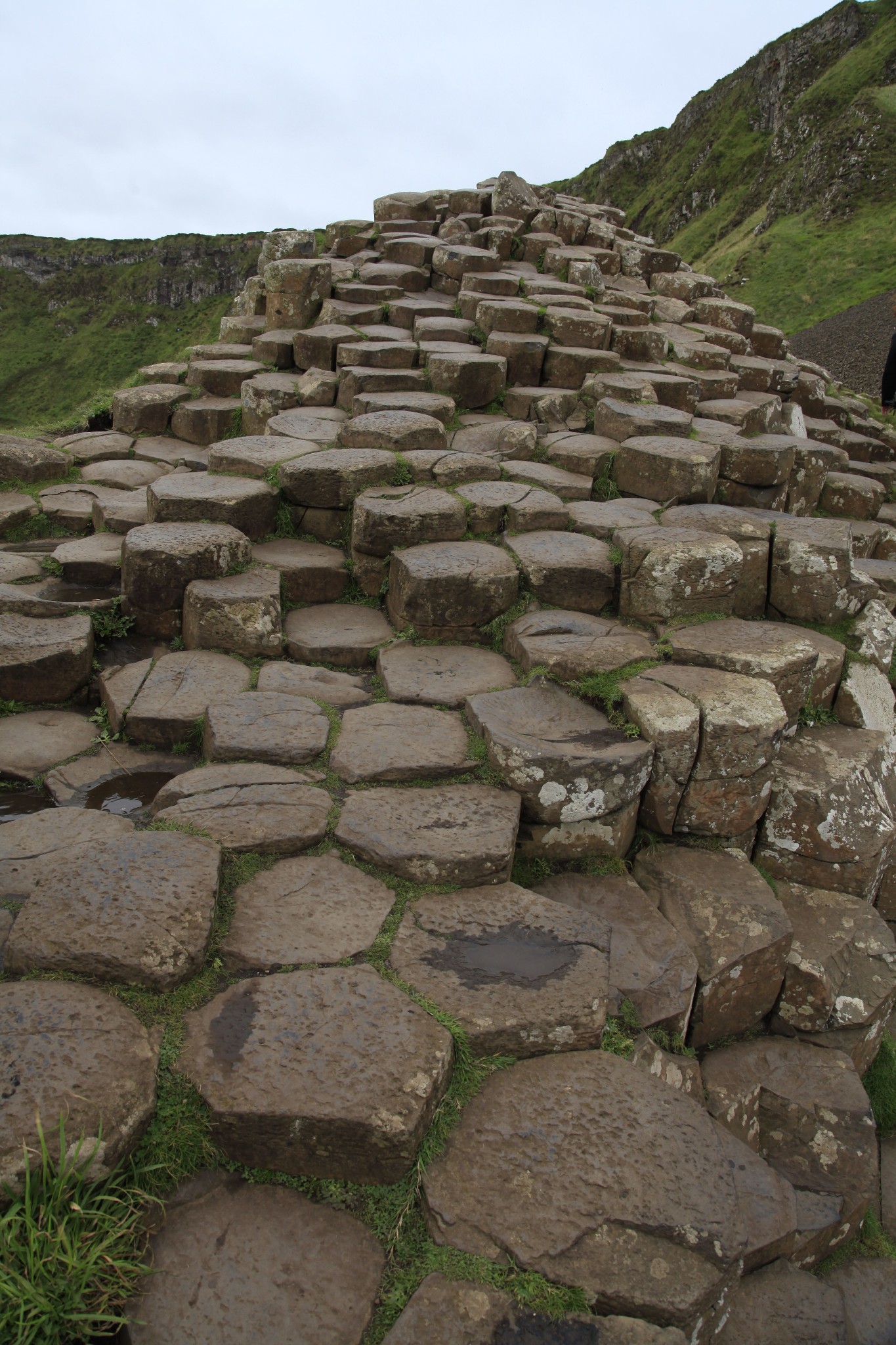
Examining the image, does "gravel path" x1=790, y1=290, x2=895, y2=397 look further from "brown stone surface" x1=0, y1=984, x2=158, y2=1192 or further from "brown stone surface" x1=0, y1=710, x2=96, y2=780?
"brown stone surface" x1=0, y1=984, x2=158, y2=1192

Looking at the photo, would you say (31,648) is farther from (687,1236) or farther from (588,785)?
(687,1236)

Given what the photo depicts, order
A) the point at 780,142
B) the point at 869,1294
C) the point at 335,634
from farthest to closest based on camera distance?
the point at 780,142 < the point at 335,634 < the point at 869,1294

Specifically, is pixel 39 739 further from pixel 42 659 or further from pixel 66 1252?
pixel 66 1252

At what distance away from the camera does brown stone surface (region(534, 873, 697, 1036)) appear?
285 centimetres

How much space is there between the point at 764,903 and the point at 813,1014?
1.88 feet

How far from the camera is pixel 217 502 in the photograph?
4.67 metres

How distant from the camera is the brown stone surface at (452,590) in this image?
4180 millimetres

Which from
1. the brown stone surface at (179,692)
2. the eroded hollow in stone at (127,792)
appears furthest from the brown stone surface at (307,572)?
the eroded hollow in stone at (127,792)

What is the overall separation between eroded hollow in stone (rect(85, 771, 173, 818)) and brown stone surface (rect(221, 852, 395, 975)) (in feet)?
2.67

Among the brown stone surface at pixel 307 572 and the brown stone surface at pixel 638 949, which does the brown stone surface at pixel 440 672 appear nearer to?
the brown stone surface at pixel 307 572

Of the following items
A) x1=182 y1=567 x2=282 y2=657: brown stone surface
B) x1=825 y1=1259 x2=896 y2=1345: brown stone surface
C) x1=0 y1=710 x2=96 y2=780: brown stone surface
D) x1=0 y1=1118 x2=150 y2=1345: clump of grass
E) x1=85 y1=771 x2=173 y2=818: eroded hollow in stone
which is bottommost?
x1=825 y1=1259 x2=896 y2=1345: brown stone surface

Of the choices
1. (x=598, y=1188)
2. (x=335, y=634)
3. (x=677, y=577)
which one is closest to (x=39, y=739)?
(x=335, y=634)

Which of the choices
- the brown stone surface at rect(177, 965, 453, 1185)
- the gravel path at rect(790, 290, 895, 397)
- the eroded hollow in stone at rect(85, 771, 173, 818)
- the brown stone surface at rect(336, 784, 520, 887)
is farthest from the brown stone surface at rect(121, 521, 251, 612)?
the gravel path at rect(790, 290, 895, 397)

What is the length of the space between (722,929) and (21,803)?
9.17ft
